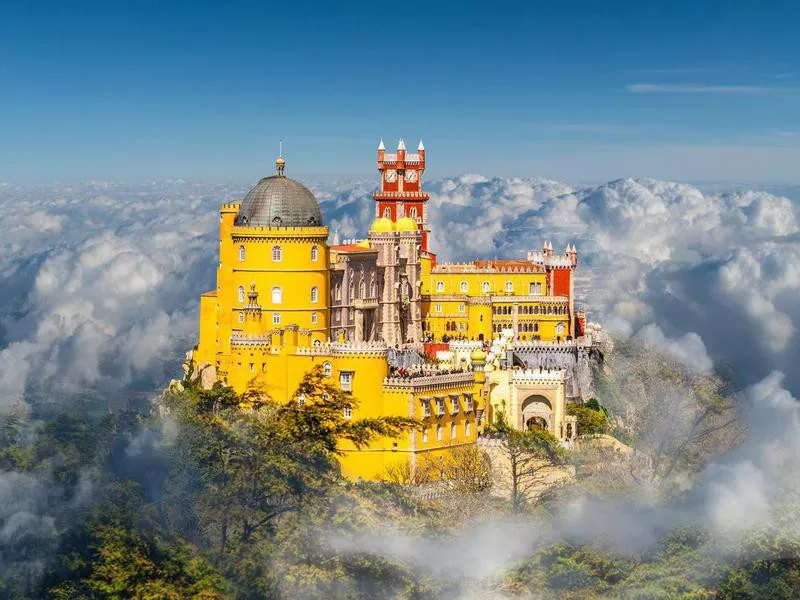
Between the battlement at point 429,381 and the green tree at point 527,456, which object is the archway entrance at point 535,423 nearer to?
the green tree at point 527,456

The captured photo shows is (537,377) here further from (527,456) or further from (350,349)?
(350,349)

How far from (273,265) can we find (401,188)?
3229 cm

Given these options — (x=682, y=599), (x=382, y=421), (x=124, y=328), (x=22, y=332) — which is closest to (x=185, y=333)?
(x=124, y=328)

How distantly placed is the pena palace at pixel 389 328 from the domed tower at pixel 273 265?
86 millimetres

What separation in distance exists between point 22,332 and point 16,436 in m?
49.9

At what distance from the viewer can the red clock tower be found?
126m

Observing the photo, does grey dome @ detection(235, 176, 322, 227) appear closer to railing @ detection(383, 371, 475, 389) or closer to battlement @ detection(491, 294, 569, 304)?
railing @ detection(383, 371, 475, 389)

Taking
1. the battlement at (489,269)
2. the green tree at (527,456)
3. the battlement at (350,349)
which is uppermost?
the battlement at (489,269)

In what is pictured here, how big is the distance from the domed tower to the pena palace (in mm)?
86

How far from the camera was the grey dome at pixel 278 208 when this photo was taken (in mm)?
96938

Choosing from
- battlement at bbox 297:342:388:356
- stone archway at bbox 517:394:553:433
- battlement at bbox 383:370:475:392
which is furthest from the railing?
stone archway at bbox 517:394:553:433

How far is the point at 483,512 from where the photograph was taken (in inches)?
2840

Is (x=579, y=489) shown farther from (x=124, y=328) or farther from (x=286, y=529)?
(x=124, y=328)

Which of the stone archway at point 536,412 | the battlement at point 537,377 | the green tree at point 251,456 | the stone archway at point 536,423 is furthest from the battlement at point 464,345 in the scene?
the green tree at point 251,456
